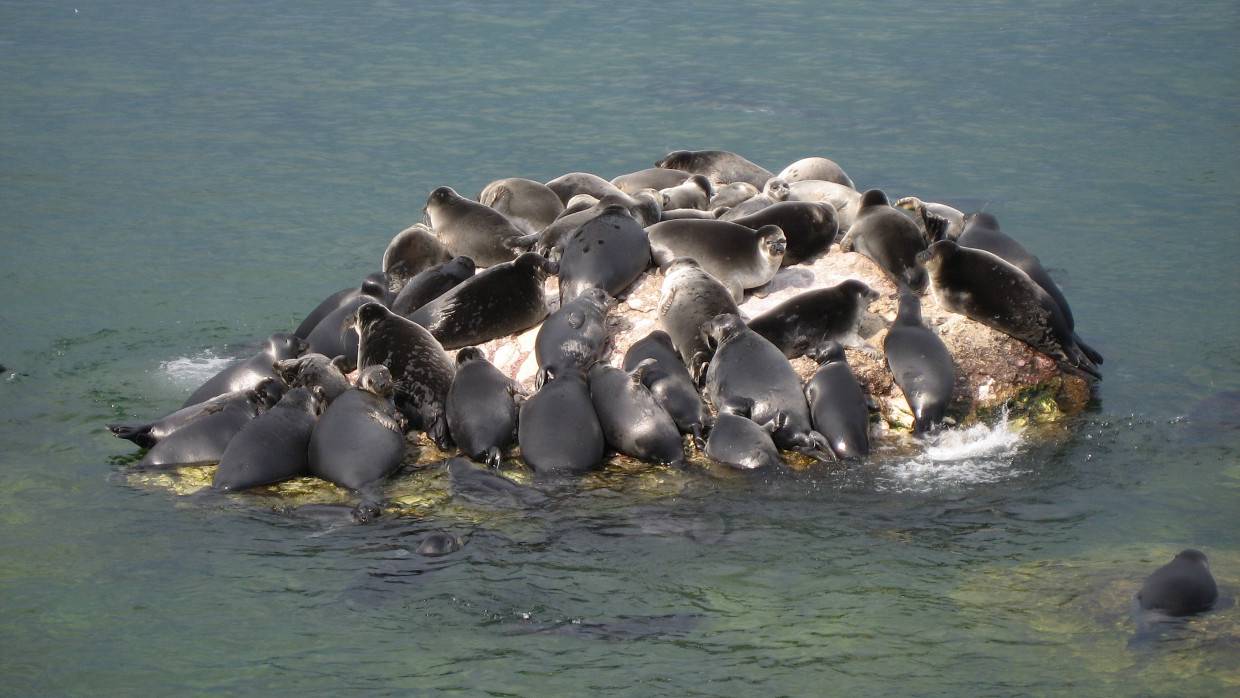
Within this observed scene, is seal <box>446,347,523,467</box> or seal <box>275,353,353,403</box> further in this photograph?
seal <box>275,353,353,403</box>

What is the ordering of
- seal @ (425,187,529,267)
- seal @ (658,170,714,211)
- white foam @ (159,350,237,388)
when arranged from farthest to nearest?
seal @ (658,170,714,211) < seal @ (425,187,529,267) < white foam @ (159,350,237,388)

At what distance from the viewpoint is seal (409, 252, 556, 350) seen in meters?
8.54

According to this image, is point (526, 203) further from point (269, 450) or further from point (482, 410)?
point (269, 450)

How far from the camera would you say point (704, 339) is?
26.8 ft

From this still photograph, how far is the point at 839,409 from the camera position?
7.68m

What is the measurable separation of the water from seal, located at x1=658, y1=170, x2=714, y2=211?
9.91 feet

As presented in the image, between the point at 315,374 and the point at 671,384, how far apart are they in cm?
204

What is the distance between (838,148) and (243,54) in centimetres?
883

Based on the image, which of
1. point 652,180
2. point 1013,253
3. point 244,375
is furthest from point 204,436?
point 1013,253

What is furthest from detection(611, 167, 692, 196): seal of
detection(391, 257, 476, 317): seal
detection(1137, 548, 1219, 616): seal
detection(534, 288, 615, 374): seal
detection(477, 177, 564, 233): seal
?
detection(1137, 548, 1219, 616): seal

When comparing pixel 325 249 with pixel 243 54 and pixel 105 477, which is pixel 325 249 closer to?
pixel 105 477

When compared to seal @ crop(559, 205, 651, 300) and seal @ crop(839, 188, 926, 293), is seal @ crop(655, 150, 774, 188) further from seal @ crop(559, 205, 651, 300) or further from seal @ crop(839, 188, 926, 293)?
seal @ crop(559, 205, 651, 300)

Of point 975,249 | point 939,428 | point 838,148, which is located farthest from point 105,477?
point 838,148

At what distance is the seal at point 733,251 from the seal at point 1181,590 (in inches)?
134
